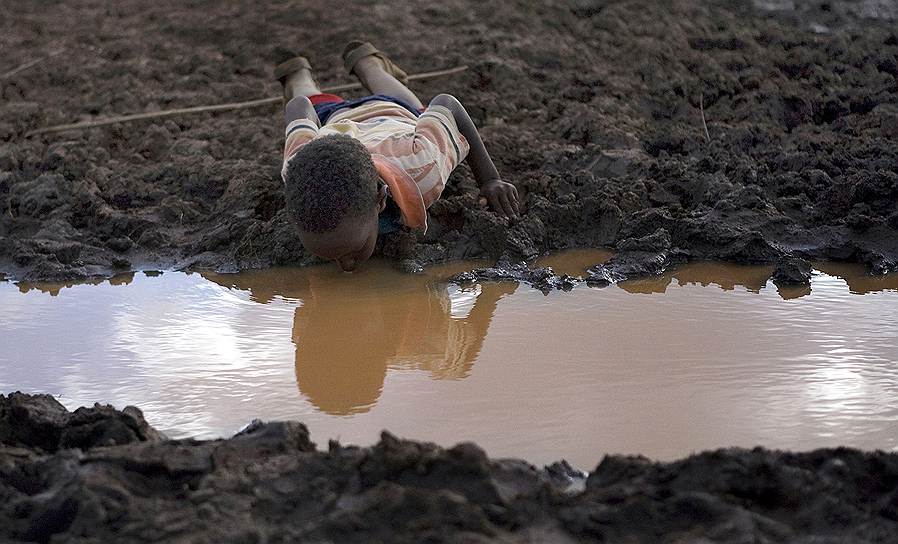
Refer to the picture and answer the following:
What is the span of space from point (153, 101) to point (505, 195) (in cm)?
248

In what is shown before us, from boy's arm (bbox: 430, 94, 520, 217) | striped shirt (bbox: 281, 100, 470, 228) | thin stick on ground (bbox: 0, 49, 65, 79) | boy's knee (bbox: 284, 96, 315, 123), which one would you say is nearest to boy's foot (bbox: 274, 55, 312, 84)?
boy's knee (bbox: 284, 96, 315, 123)

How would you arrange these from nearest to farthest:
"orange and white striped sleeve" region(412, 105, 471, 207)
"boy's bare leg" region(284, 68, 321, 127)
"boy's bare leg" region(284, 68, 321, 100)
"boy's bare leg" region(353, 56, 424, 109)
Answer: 1. "orange and white striped sleeve" region(412, 105, 471, 207)
2. "boy's bare leg" region(284, 68, 321, 127)
3. "boy's bare leg" region(353, 56, 424, 109)
4. "boy's bare leg" region(284, 68, 321, 100)

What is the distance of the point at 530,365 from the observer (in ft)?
9.81

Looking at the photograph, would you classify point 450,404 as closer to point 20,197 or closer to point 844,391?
point 844,391

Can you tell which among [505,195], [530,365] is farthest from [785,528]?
[505,195]

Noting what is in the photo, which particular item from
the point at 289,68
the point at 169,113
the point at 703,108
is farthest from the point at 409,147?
the point at 703,108

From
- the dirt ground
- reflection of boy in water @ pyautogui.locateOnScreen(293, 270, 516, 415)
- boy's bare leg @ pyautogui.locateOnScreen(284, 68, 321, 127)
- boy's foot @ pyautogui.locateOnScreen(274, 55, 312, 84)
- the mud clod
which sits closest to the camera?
reflection of boy in water @ pyautogui.locateOnScreen(293, 270, 516, 415)

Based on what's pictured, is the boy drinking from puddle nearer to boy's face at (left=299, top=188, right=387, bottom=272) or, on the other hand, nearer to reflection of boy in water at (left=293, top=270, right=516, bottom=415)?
boy's face at (left=299, top=188, right=387, bottom=272)

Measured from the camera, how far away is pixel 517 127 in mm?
5227

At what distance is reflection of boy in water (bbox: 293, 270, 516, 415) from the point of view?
2943 millimetres

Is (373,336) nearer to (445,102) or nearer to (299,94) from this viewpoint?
(445,102)

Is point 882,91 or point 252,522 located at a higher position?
point 882,91

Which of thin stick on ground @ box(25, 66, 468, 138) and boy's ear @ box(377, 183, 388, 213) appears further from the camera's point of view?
thin stick on ground @ box(25, 66, 468, 138)

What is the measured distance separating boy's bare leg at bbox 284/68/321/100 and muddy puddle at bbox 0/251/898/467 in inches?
46.5
